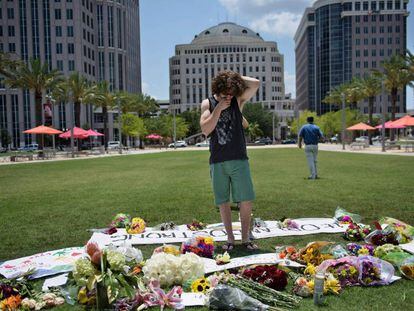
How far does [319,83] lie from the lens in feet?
457

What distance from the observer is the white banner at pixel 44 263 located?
4.57 metres

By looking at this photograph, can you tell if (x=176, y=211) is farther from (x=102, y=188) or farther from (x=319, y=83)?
(x=319, y=83)

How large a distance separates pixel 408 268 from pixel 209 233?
291cm

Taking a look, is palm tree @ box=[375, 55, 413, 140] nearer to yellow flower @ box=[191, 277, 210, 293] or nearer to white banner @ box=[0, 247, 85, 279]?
white banner @ box=[0, 247, 85, 279]

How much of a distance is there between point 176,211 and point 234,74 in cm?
411

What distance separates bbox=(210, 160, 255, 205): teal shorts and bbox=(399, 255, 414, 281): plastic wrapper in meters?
1.87

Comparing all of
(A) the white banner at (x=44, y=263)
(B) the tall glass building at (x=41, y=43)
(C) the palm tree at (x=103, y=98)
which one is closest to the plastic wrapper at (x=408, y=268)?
(A) the white banner at (x=44, y=263)

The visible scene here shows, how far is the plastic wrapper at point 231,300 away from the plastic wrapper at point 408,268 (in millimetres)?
1724

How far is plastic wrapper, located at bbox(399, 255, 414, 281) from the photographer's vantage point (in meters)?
4.26

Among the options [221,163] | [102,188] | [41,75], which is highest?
[41,75]

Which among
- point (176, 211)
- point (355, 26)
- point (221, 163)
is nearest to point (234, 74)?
point (221, 163)

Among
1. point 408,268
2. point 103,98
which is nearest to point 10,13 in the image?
point 103,98

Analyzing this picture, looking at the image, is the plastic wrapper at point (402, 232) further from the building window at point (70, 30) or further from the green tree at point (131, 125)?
the building window at point (70, 30)

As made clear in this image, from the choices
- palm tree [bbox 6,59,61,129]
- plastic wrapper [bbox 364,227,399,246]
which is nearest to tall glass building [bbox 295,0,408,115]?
palm tree [bbox 6,59,61,129]
